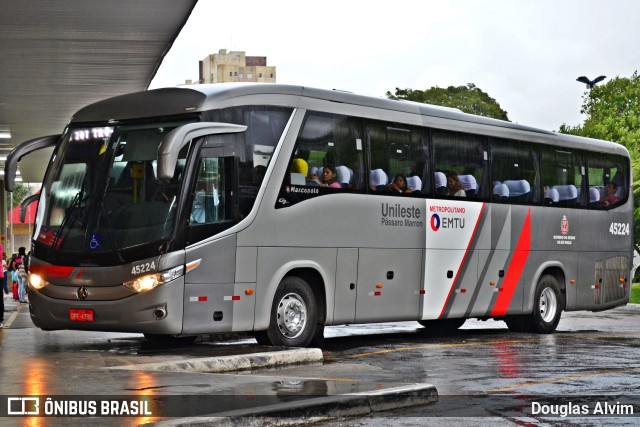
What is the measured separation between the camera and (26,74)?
2570cm

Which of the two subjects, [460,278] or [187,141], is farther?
[460,278]

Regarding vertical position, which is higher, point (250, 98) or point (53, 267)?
point (250, 98)

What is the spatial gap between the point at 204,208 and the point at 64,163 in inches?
85.8

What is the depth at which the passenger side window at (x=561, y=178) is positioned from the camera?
22.4 m

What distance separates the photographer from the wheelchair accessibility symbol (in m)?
15.2

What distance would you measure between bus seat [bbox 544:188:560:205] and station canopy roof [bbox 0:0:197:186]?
7.53 metres

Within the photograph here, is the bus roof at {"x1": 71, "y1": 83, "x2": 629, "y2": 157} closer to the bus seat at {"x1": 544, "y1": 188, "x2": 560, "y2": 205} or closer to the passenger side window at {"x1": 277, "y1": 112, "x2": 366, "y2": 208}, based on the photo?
the passenger side window at {"x1": 277, "y1": 112, "x2": 366, "y2": 208}

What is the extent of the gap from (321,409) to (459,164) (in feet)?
34.7

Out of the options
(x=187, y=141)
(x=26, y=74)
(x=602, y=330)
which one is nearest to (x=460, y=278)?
(x=602, y=330)

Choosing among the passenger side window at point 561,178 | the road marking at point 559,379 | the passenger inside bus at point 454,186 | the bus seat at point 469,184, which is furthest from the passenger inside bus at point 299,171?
the passenger side window at point 561,178

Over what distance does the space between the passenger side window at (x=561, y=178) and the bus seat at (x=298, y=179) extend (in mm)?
7016

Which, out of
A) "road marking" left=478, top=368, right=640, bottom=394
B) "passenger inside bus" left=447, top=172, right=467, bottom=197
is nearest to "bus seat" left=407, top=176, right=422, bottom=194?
"passenger inside bus" left=447, top=172, right=467, bottom=197

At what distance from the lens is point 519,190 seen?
70.8 ft

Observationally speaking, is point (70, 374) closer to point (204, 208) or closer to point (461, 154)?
point (204, 208)
